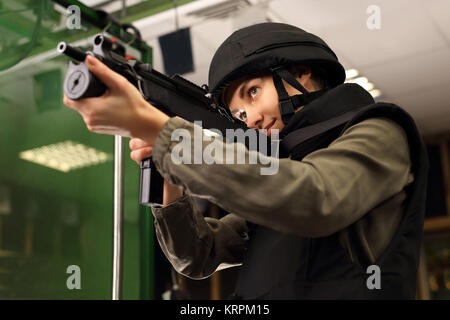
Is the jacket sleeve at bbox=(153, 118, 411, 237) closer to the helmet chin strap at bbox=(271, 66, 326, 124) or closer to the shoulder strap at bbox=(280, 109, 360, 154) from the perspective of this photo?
the shoulder strap at bbox=(280, 109, 360, 154)

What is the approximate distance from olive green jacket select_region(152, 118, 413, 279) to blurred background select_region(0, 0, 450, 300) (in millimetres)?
1100

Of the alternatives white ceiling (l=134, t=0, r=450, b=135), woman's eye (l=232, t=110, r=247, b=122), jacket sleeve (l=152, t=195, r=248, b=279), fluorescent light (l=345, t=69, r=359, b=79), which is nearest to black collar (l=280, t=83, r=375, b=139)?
woman's eye (l=232, t=110, r=247, b=122)

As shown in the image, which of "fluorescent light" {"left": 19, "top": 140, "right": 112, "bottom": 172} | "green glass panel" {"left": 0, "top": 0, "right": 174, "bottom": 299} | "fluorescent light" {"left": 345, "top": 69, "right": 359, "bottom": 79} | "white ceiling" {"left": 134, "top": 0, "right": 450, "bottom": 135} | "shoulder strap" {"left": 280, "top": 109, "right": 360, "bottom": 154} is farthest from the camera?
"fluorescent light" {"left": 345, "top": 69, "right": 359, "bottom": 79}

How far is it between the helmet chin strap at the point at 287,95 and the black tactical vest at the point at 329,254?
7 centimetres

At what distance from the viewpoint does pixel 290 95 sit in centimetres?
118

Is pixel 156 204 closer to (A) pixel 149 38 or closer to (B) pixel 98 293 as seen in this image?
(B) pixel 98 293

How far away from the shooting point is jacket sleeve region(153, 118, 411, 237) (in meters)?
0.78

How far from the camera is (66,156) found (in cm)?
194

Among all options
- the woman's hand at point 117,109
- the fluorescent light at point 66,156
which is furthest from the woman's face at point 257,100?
the fluorescent light at point 66,156

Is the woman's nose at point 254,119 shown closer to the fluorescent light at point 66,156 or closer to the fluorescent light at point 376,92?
the fluorescent light at point 66,156

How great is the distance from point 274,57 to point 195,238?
43 cm

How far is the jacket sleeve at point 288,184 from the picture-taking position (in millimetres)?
778

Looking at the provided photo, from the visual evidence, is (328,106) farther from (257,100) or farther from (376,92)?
(376,92)

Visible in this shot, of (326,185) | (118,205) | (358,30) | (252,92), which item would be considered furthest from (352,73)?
(326,185)
